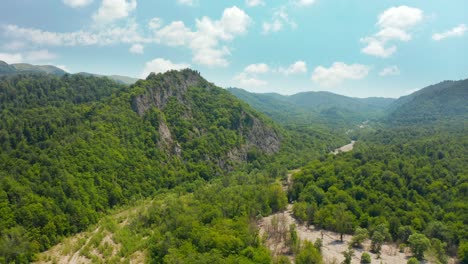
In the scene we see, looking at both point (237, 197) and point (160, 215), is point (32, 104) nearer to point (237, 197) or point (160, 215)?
point (160, 215)

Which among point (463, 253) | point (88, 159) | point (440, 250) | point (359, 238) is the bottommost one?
point (359, 238)

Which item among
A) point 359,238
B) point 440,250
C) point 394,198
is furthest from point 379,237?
point 394,198

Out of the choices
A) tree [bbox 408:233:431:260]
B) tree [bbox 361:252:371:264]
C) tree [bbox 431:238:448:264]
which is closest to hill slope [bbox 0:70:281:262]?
tree [bbox 361:252:371:264]

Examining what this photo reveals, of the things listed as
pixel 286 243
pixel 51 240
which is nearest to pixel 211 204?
pixel 286 243

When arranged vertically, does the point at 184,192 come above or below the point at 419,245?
below

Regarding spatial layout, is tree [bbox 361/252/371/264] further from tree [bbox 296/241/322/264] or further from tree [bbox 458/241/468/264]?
tree [bbox 458/241/468/264]

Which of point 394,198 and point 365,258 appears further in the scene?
point 394,198

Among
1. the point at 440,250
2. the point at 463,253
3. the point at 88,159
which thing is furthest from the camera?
the point at 88,159

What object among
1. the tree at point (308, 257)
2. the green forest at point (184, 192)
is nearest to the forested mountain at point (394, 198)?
the green forest at point (184, 192)

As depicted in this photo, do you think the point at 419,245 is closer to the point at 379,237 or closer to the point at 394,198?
the point at 379,237
